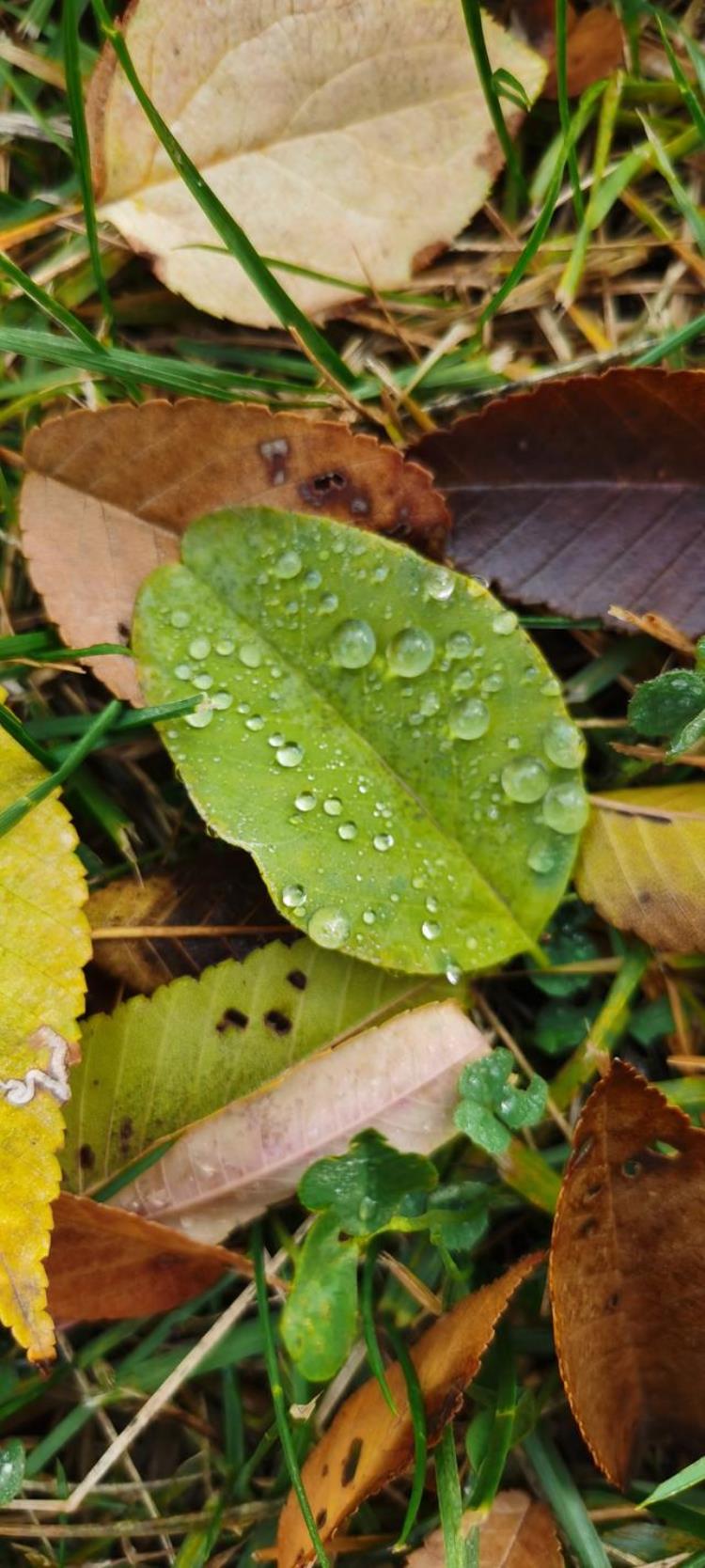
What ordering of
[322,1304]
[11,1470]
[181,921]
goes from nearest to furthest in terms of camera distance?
1. [322,1304]
2. [11,1470]
3. [181,921]

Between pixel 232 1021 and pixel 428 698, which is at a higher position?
pixel 428 698

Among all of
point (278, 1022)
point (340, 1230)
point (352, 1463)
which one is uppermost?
point (278, 1022)

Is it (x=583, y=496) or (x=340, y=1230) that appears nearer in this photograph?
(x=340, y=1230)

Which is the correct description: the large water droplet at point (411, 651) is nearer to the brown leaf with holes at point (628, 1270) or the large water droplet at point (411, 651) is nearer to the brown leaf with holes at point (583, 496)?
the brown leaf with holes at point (583, 496)

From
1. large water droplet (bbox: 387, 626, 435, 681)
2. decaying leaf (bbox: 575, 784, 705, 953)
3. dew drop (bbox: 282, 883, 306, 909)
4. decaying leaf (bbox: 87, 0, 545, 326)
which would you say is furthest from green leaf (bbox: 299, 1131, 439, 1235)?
decaying leaf (bbox: 87, 0, 545, 326)

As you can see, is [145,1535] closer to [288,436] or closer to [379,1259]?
[379,1259]

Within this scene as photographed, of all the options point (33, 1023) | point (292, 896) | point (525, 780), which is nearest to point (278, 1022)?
point (292, 896)

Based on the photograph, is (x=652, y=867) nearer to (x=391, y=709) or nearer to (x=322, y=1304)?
(x=391, y=709)

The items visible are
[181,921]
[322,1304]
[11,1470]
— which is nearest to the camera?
[322,1304]
